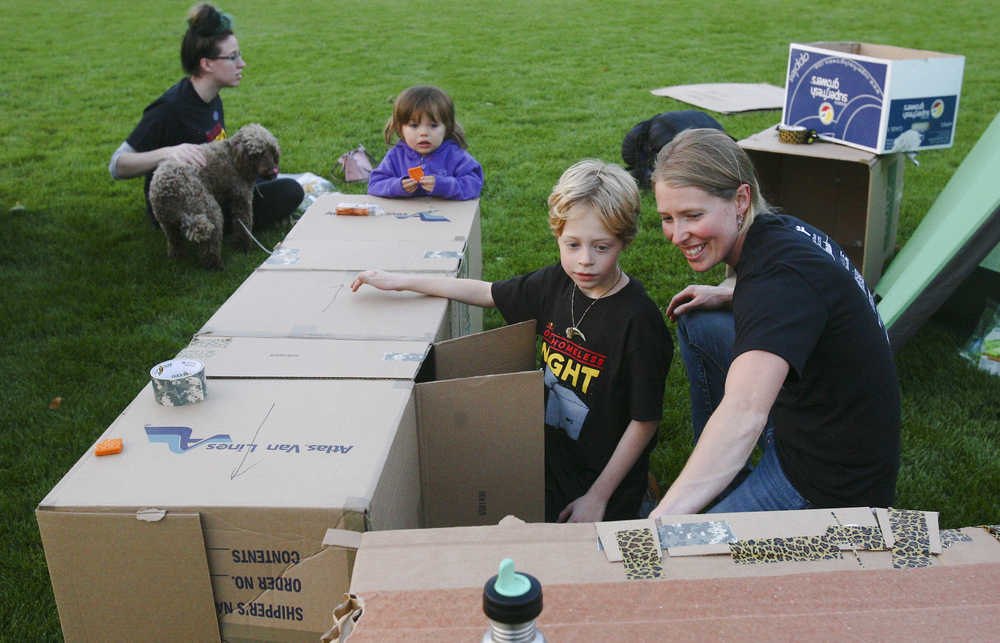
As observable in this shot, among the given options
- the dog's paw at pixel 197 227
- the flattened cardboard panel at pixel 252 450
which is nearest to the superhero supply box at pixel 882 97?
the flattened cardboard panel at pixel 252 450

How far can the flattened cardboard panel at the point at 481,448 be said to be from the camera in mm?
1955

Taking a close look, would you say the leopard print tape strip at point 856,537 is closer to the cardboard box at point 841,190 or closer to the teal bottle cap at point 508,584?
the teal bottle cap at point 508,584

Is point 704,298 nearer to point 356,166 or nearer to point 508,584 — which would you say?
point 508,584

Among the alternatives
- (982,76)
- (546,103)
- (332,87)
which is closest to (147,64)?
(332,87)

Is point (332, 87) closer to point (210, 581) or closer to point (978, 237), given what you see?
point (978, 237)

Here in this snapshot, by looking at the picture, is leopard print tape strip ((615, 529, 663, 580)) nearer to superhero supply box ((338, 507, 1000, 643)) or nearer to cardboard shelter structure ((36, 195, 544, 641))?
superhero supply box ((338, 507, 1000, 643))

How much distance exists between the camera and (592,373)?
232 cm

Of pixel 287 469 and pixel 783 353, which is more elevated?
pixel 783 353

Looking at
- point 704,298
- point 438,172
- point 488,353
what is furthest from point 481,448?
point 438,172

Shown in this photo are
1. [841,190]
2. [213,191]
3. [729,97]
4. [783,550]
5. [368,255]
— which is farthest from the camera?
[729,97]

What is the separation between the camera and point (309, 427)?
1.78m

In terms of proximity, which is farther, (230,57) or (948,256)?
(230,57)

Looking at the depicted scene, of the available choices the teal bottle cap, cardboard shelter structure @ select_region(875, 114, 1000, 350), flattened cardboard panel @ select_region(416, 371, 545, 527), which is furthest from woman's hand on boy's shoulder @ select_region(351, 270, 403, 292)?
cardboard shelter structure @ select_region(875, 114, 1000, 350)

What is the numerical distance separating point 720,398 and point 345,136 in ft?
15.5
